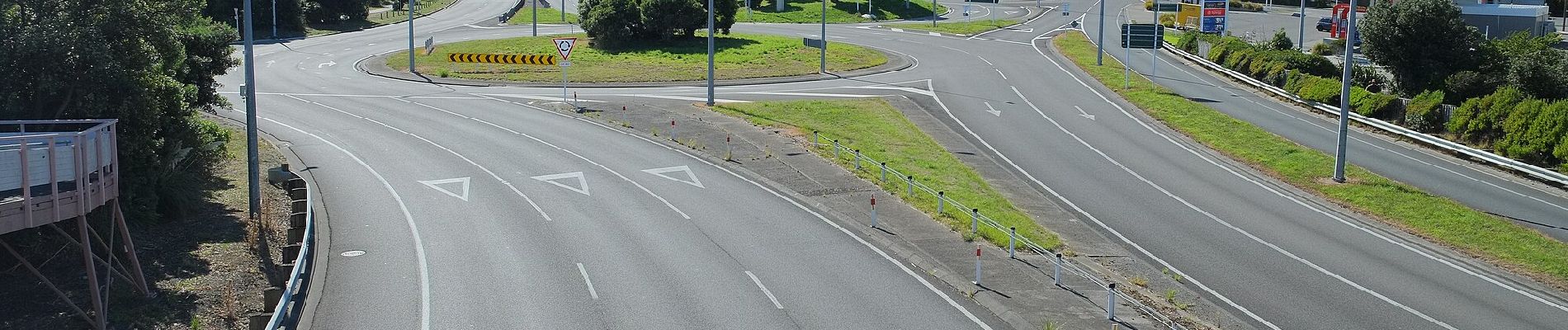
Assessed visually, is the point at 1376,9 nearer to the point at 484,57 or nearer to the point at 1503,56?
the point at 1503,56

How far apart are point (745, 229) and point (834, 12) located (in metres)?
79.1

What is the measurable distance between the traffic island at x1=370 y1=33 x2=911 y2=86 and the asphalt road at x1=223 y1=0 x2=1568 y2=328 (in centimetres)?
869

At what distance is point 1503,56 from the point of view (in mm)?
51719

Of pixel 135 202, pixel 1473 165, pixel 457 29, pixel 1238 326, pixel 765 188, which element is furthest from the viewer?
pixel 457 29

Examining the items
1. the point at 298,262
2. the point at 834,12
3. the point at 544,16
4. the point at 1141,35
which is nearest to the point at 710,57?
the point at 1141,35

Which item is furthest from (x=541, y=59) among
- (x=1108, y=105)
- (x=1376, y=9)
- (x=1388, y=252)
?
(x=1388, y=252)

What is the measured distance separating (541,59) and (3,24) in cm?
3794

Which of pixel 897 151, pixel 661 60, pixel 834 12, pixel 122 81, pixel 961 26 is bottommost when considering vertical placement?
pixel 897 151

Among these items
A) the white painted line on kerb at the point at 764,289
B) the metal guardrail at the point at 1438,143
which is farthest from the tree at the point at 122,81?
the metal guardrail at the point at 1438,143

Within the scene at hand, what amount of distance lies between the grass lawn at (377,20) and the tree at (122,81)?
6041 cm

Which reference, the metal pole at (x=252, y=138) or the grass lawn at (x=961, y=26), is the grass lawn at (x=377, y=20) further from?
the metal pole at (x=252, y=138)

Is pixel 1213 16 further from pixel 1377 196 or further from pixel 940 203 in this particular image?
pixel 940 203

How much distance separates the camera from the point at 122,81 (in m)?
→ 26.8

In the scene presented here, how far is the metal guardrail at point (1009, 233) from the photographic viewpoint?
21.5 meters
